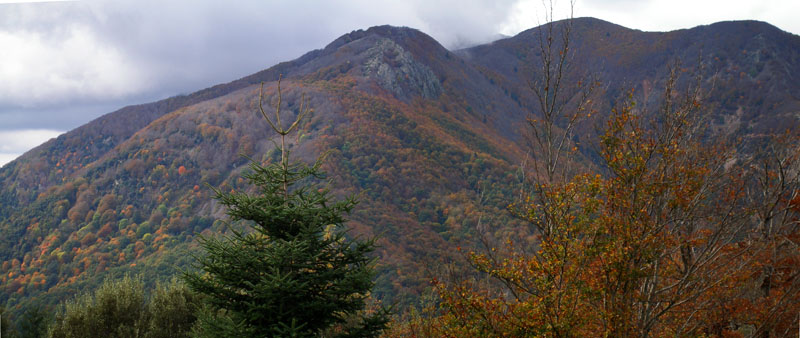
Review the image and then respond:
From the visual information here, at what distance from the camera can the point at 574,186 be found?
777 centimetres

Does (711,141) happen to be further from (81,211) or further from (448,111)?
(448,111)

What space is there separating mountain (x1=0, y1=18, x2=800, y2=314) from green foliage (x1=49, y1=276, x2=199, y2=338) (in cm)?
3038

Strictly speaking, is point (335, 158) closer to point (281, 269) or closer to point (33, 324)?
point (33, 324)

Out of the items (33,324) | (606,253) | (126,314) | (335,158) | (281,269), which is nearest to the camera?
(606,253)

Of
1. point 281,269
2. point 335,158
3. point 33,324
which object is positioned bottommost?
point 335,158

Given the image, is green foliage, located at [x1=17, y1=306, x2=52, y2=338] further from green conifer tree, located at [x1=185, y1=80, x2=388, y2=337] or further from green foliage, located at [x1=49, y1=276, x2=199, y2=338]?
green conifer tree, located at [x1=185, y1=80, x2=388, y2=337]

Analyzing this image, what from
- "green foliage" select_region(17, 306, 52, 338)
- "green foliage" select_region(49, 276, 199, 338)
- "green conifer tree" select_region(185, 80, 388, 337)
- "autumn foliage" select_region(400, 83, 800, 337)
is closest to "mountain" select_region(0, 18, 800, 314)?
"green foliage" select_region(49, 276, 199, 338)

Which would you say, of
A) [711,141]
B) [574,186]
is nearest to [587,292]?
[574,186]

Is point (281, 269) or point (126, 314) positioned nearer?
point (281, 269)

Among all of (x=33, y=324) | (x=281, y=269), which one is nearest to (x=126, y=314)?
(x=33, y=324)

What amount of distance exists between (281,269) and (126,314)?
10.6 m

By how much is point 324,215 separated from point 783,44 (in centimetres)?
20200

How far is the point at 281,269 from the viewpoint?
8156mm

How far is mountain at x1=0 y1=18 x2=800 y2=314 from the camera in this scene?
73.1 meters
